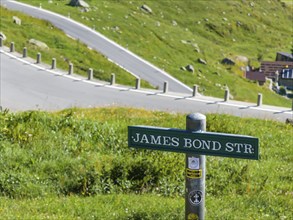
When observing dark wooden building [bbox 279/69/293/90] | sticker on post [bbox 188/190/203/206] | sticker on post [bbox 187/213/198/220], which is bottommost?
sticker on post [bbox 187/213/198/220]

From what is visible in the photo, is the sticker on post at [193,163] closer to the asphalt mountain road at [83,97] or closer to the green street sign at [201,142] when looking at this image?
the green street sign at [201,142]

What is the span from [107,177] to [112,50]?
42.7m

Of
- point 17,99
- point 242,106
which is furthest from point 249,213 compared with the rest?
point 242,106

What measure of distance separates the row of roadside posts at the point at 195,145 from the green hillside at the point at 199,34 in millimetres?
37499

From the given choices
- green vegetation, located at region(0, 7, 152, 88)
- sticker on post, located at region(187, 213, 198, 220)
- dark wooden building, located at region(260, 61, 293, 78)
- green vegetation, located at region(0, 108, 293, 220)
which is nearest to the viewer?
sticker on post, located at region(187, 213, 198, 220)

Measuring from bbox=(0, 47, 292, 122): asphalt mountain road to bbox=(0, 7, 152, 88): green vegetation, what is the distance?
5327 mm

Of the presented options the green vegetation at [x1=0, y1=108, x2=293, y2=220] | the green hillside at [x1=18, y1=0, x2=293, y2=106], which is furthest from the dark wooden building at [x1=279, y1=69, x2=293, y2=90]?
the green vegetation at [x1=0, y1=108, x2=293, y2=220]

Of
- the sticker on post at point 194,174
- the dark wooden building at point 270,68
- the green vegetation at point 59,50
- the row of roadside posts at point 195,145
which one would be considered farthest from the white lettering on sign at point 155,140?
the dark wooden building at point 270,68

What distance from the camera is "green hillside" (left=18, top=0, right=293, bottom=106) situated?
54.1 meters

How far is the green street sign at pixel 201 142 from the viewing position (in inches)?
196

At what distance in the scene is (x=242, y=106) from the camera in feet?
87.7

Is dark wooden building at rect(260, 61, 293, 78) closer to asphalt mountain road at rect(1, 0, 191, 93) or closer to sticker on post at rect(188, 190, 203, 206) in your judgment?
asphalt mountain road at rect(1, 0, 191, 93)

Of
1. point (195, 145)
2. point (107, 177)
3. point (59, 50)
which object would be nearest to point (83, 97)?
point (59, 50)

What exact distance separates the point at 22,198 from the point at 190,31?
7432 centimetres
